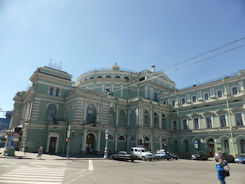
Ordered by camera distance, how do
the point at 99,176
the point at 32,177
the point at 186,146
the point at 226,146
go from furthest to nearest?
the point at 186,146, the point at 226,146, the point at 99,176, the point at 32,177

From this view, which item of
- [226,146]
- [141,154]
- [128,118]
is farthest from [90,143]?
[226,146]

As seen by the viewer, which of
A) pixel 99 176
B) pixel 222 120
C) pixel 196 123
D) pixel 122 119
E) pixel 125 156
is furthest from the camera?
pixel 122 119

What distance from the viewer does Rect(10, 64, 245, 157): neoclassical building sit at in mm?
37312

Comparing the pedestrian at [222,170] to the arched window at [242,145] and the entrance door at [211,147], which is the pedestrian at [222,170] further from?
the entrance door at [211,147]

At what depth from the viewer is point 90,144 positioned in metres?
38.8

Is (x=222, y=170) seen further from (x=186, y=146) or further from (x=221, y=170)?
(x=186, y=146)

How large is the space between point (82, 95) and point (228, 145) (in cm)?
3247

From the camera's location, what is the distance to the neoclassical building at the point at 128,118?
3731 cm

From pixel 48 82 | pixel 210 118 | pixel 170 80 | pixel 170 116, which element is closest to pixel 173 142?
pixel 170 116

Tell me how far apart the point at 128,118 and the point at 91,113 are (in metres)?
10.2

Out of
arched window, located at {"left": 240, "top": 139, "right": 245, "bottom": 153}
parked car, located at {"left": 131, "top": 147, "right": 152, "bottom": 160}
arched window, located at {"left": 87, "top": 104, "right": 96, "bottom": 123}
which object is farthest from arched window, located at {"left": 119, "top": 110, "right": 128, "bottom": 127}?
arched window, located at {"left": 240, "top": 139, "right": 245, "bottom": 153}

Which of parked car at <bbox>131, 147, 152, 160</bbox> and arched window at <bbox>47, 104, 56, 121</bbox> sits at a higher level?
arched window at <bbox>47, 104, 56, 121</bbox>

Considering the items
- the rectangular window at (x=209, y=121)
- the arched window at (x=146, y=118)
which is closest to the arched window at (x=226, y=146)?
the rectangular window at (x=209, y=121)

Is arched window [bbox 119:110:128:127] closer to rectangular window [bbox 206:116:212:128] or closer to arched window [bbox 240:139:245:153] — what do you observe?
rectangular window [bbox 206:116:212:128]
